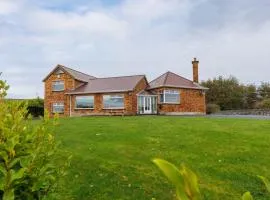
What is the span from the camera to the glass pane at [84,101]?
42156mm

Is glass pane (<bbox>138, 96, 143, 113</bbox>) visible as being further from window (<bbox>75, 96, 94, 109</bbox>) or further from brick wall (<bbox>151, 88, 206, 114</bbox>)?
window (<bbox>75, 96, 94, 109</bbox>)

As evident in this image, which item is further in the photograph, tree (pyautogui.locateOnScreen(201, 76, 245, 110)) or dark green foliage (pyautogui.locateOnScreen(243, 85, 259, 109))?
dark green foliage (pyautogui.locateOnScreen(243, 85, 259, 109))

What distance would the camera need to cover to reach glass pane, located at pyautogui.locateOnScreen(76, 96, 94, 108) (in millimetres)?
42156

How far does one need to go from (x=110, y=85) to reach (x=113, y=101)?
91.6 inches

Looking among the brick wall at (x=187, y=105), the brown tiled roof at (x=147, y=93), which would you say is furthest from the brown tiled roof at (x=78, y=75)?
the brick wall at (x=187, y=105)

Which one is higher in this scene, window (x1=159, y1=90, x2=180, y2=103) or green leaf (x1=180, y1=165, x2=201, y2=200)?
window (x1=159, y1=90, x2=180, y2=103)

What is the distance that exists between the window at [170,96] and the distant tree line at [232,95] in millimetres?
14141

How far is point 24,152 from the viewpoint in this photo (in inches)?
113

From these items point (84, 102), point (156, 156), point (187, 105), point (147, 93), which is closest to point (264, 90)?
point (187, 105)

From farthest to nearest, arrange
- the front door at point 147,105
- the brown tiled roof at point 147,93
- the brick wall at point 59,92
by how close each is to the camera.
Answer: the brick wall at point 59,92, the front door at point 147,105, the brown tiled roof at point 147,93

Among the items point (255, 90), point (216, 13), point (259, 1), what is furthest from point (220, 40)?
point (255, 90)

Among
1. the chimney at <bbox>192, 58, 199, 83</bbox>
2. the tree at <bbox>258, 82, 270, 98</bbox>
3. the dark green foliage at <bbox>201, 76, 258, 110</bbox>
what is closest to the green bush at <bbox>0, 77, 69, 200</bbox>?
the chimney at <bbox>192, 58, 199, 83</bbox>

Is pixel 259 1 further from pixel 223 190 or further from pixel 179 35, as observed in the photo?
pixel 223 190

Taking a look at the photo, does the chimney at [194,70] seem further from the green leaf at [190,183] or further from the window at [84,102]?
the green leaf at [190,183]
